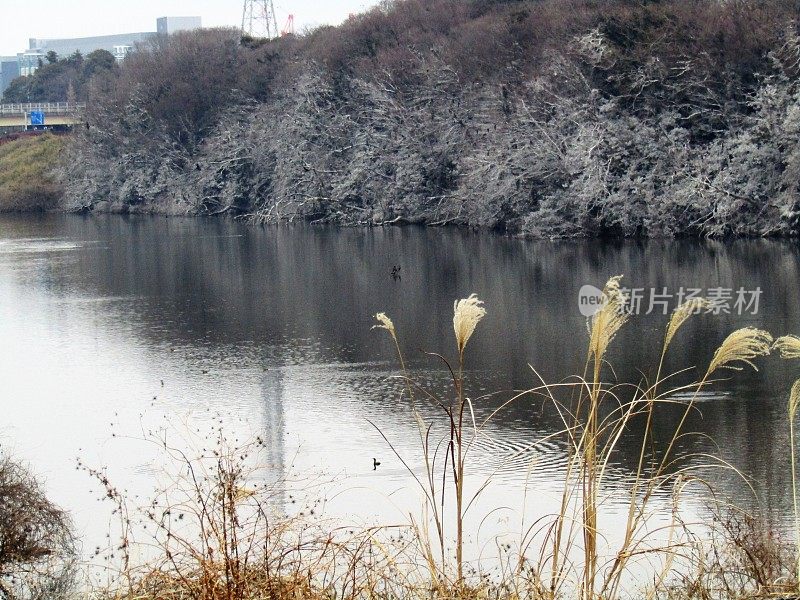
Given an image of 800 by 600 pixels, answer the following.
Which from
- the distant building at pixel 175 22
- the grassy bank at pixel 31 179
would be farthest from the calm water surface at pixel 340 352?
the distant building at pixel 175 22

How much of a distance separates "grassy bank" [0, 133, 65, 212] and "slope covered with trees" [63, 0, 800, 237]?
3.78 m

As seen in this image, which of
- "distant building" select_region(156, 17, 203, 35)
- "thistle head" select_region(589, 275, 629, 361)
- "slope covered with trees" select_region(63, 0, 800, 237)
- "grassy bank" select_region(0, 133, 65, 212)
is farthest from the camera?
"distant building" select_region(156, 17, 203, 35)

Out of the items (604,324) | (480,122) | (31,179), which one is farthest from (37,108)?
(604,324)

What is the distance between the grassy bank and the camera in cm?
6950

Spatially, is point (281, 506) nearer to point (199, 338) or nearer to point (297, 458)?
point (297, 458)

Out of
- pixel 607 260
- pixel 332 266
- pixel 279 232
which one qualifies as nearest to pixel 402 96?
pixel 279 232

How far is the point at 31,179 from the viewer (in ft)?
230

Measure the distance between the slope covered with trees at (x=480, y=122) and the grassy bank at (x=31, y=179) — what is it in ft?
12.4

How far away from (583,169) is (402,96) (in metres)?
13.4

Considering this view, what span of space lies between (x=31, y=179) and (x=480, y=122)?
119ft

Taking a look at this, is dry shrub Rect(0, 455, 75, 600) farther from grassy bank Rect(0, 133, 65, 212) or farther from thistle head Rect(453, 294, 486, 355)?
grassy bank Rect(0, 133, 65, 212)

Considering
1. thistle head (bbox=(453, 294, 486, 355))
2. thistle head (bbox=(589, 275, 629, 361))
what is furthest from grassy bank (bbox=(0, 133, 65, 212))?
thistle head (bbox=(589, 275, 629, 361))

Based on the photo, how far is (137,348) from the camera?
22.0m

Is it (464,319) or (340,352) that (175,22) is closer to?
(340,352)
